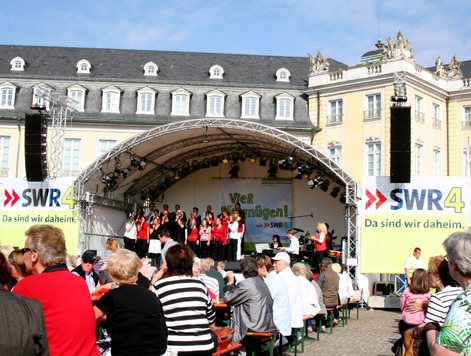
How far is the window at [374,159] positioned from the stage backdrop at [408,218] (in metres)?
6.45

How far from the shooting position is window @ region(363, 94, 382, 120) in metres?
22.3

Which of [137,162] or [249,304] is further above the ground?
[137,162]

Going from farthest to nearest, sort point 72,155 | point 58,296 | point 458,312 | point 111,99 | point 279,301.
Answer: point 111,99 < point 72,155 < point 279,301 < point 58,296 < point 458,312

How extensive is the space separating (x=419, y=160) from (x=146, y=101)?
13.3 m

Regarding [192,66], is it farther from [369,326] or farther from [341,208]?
[369,326]

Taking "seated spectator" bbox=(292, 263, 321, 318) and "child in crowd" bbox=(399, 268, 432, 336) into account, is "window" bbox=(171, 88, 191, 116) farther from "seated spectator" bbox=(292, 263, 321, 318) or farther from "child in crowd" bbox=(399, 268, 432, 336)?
"child in crowd" bbox=(399, 268, 432, 336)

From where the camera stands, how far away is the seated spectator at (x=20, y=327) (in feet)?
6.48

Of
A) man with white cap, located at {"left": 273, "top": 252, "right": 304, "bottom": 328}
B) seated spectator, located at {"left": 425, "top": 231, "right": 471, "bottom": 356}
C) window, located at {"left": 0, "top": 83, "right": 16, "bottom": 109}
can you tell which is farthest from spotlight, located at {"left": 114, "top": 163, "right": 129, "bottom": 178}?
seated spectator, located at {"left": 425, "top": 231, "right": 471, "bottom": 356}

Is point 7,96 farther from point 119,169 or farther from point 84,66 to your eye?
point 119,169

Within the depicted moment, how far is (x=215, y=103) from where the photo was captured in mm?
25641

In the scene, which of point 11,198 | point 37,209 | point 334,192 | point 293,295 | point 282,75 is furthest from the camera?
point 282,75

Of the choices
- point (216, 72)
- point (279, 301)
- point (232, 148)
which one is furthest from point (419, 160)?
point (279, 301)

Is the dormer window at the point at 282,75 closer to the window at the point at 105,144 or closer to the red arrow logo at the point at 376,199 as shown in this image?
the window at the point at 105,144

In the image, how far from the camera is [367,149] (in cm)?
2252
